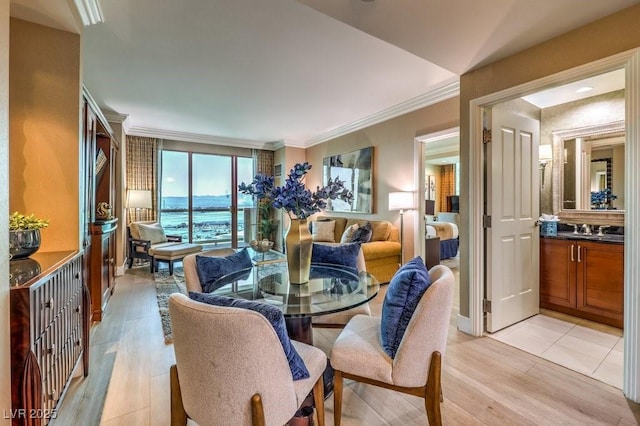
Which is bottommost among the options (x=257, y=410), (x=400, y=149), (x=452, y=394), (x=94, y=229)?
(x=452, y=394)

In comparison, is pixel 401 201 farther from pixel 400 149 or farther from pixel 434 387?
pixel 434 387

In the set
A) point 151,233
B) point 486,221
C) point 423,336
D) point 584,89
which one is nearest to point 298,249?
point 423,336

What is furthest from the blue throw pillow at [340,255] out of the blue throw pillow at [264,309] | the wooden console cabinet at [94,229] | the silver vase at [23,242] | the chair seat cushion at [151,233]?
the chair seat cushion at [151,233]

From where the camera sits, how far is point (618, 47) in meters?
1.78

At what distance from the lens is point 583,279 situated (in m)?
2.92

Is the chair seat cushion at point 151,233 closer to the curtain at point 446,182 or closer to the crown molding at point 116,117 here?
the crown molding at point 116,117

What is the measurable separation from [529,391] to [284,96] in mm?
3964

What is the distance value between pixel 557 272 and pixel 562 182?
1.18 meters

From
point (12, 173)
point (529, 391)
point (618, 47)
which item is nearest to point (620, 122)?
point (618, 47)

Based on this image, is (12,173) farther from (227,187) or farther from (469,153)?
(227,187)

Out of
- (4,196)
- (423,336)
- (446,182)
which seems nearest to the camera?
(4,196)

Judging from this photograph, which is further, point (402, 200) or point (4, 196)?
point (402, 200)

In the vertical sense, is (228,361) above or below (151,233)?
below

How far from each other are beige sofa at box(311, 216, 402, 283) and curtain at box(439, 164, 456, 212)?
5.81m
